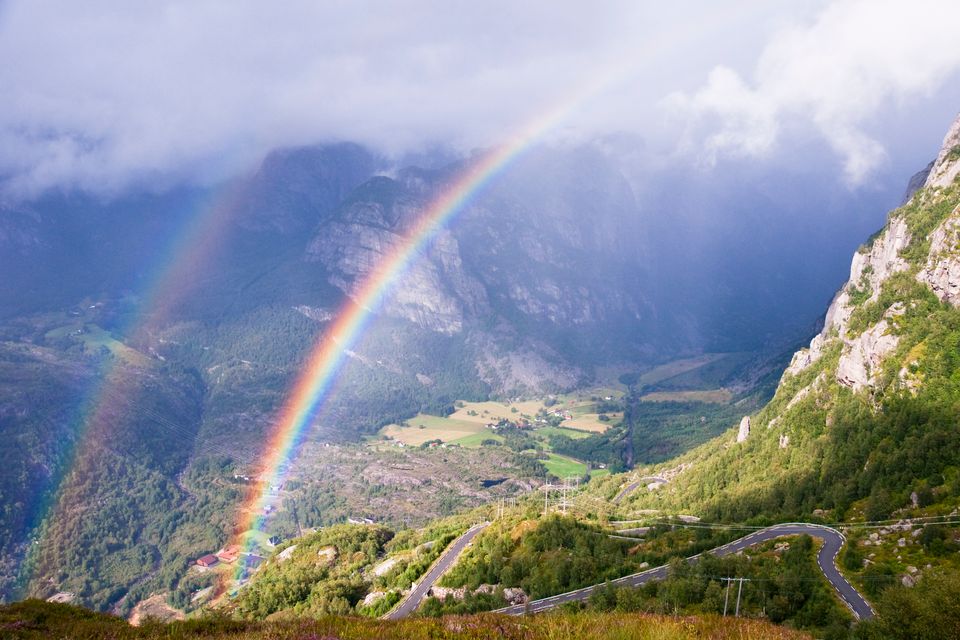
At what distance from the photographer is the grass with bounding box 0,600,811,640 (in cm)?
1716

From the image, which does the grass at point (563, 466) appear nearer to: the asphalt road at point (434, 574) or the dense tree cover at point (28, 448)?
the asphalt road at point (434, 574)

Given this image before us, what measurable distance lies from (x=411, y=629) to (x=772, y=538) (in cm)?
4869

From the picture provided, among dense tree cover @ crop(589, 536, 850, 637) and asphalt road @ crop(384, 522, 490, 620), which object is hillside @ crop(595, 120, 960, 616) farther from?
asphalt road @ crop(384, 522, 490, 620)

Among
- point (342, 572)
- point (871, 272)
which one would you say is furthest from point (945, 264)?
point (342, 572)

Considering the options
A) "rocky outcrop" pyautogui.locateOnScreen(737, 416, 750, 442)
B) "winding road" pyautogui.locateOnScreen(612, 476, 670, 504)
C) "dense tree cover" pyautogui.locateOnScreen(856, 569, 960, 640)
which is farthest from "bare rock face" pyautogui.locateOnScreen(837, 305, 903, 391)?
"dense tree cover" pyautogui.locateOnScreen(856, 569, 960, 640)

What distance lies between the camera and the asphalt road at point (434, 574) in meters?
57.6

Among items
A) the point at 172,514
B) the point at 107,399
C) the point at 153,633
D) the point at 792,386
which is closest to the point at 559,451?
the point at 792,386

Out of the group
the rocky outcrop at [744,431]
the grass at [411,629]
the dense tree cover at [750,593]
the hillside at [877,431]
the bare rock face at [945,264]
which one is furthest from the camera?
the rocky outcrop at [744,431]

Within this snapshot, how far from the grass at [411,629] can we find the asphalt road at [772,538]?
2224cm

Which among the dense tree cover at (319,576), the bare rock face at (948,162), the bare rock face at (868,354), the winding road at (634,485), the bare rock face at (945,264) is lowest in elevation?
the dense tree cover at (319,576)

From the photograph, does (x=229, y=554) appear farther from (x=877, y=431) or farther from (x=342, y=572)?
(x=877, y=431)

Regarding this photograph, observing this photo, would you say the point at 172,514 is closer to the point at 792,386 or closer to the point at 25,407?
the point at 25,407

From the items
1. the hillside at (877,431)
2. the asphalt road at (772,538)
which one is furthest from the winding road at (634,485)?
the asphalt road at (772,538)

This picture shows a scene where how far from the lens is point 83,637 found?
58.6ft
